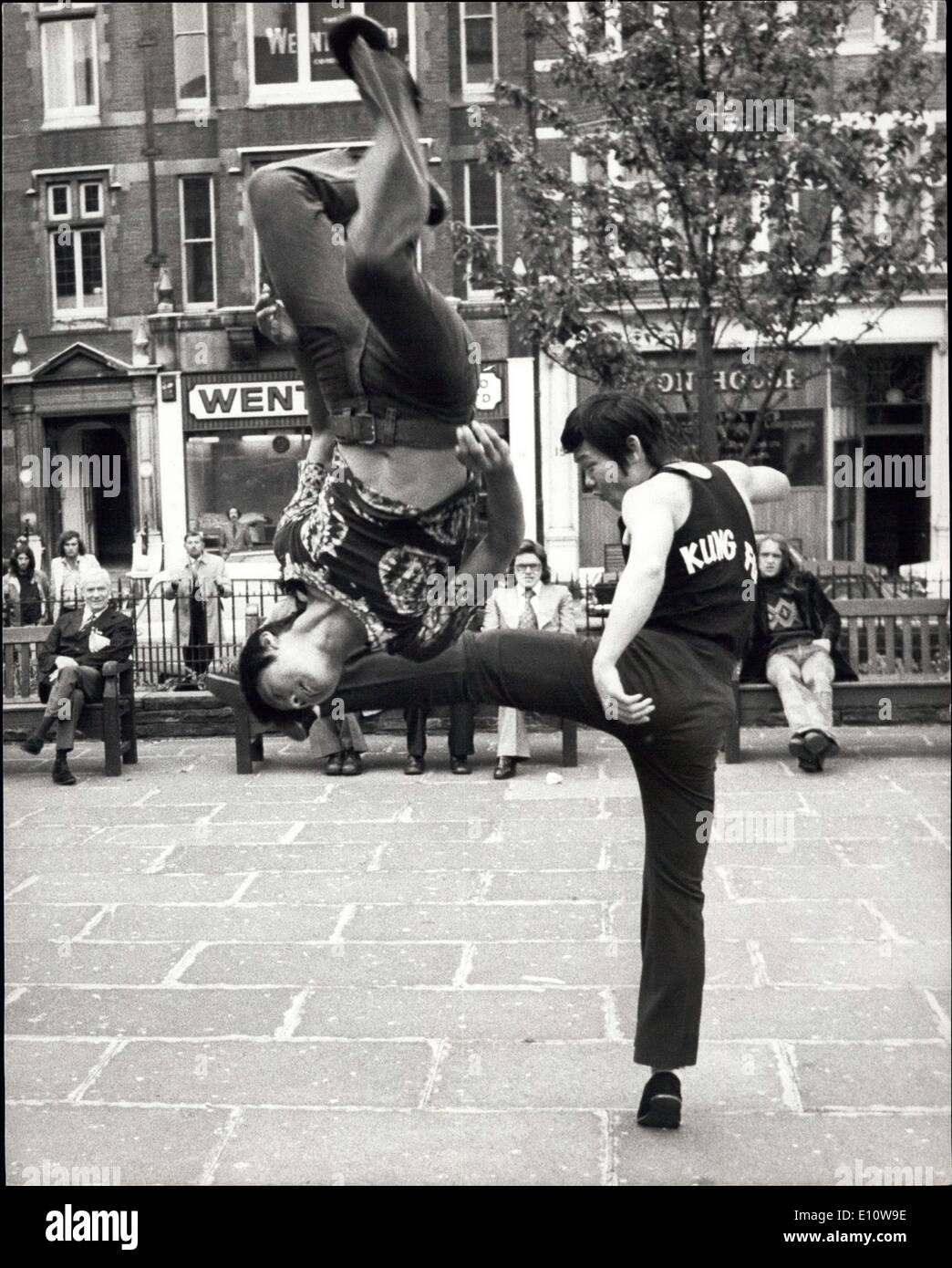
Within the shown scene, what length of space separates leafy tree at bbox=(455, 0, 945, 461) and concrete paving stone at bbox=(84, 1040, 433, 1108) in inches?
122

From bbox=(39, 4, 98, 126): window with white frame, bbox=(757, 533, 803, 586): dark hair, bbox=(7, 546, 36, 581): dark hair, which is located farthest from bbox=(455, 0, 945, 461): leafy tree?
bbox=(39, 4, 98, 126): window with white frame

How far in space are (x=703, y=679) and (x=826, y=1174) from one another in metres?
1.09

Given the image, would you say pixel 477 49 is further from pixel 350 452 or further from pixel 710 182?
pixel 350 452

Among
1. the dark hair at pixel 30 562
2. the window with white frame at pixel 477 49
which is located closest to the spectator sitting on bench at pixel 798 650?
the dark hair at pixel 30 562

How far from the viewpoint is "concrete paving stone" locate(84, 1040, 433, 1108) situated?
4.12m

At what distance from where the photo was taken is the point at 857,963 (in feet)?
16.9

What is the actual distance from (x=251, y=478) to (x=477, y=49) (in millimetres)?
10183

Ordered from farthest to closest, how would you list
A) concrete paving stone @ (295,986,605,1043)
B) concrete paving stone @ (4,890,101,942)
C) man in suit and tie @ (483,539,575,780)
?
man in suit and tie @ (483,539,575,780) < concrete paving stone @ (4,890,101,942) < concrete paving stone @ (295,986,605,1043)

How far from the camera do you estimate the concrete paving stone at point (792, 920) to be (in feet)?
17.8

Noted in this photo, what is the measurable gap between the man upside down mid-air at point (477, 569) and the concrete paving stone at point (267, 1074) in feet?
2.40

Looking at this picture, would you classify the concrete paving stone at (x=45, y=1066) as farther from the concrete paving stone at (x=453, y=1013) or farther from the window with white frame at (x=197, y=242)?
the window with white frame at (x=197, y=242)

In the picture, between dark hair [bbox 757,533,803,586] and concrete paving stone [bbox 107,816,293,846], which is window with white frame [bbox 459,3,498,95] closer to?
dark hair [bbox 757,533,803,586]

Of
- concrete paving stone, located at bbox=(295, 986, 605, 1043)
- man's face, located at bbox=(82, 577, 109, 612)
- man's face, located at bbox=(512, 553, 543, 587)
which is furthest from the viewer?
man's face, located at bbox=(82, 577, 109, 612)
